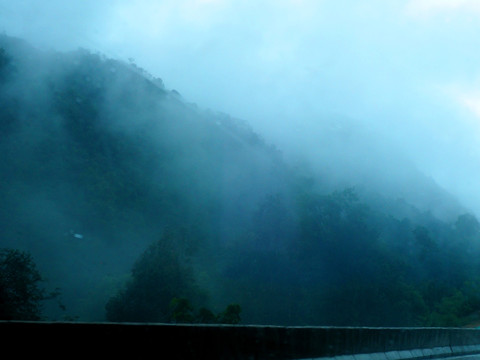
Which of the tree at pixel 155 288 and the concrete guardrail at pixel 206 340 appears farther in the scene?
the tree at pixel 155 288

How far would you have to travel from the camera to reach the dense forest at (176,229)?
128ft

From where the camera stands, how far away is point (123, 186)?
2491 inches

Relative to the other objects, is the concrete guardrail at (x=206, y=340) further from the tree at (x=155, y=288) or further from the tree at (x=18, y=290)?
the tree at (x=155, y=288)

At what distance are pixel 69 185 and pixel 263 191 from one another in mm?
25345

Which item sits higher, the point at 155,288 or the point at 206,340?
the point at 155,288

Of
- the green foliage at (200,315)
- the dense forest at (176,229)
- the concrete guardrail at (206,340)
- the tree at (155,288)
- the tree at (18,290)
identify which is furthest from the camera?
the dense forest at (176,229)

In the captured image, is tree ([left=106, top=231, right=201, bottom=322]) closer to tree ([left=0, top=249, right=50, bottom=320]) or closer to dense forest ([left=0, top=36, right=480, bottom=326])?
dense forest ([left=0, top=36, right=480, bottom=326])

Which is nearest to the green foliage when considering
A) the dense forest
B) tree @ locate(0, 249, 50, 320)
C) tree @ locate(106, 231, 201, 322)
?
the dense forest

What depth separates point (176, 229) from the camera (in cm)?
5303

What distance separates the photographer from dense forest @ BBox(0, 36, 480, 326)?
39156 millimetres

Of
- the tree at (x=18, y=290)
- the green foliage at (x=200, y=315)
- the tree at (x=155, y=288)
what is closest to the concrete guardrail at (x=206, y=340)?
the tree at (x=18, y=290)

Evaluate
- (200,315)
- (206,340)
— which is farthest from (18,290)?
(206,340)

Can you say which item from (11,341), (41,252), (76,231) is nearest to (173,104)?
(76,231)

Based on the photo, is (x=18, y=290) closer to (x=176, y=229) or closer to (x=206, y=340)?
(x=206, y=340)
